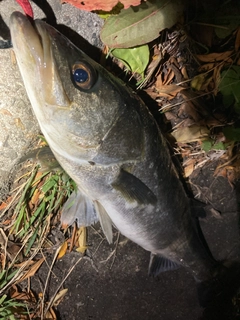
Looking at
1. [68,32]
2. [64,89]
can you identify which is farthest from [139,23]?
[64,89]

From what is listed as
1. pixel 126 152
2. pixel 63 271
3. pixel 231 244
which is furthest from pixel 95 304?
pixel 126 152

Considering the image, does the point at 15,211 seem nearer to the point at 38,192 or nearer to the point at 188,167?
the point at 38,192

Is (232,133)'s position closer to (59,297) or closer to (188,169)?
(188,169)

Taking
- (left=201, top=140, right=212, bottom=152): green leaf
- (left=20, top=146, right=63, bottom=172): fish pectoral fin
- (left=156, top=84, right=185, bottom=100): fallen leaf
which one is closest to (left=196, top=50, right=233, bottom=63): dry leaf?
(left=156, top=84, right=185, bottom=100): fallen leaf

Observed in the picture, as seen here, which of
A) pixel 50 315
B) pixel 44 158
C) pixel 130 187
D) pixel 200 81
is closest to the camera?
pixel 130 187

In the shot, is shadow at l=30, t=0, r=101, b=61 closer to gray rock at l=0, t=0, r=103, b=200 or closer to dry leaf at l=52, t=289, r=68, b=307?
gray rock at l=0, t=0, r=103, b=200
